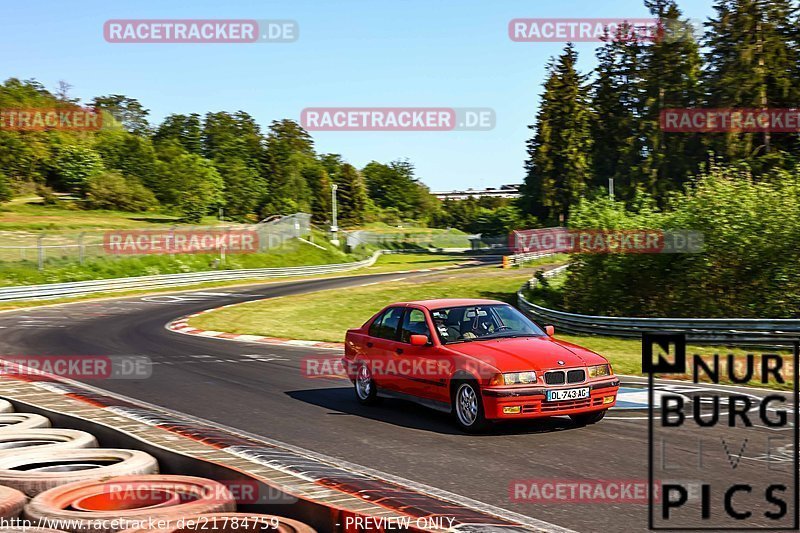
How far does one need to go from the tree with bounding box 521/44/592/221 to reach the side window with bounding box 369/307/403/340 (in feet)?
258

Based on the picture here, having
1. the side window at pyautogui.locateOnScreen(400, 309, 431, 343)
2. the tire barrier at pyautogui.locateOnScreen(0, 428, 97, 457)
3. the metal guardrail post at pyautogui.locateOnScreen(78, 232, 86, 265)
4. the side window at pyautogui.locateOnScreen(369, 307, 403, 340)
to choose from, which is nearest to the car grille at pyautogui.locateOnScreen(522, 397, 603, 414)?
the side window at pyautogui.locateOnScreen(400, 309, 431, 343)

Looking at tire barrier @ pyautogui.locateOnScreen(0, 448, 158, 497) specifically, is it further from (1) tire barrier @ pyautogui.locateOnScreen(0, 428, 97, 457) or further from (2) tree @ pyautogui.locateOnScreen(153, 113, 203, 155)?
(2) tree @ pyautogui.locateOnScreen(153, 113, 203, 155)

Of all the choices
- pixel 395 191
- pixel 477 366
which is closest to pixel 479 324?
pixel 477 366

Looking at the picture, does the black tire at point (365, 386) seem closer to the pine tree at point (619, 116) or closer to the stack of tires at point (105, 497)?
the stack of tires at point (105, 497)

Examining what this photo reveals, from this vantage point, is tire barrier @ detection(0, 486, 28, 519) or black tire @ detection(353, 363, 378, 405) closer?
tire barrier @ detection(0, 486, 28, 519)

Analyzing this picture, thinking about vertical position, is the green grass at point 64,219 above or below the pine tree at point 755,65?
below

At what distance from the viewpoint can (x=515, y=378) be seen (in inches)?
366

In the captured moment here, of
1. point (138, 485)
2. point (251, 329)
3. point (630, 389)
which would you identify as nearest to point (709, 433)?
point (630, 389)

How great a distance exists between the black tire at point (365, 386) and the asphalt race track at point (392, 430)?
0.15 metres

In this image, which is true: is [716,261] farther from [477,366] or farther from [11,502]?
[11,502]

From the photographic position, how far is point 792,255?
2298 cm

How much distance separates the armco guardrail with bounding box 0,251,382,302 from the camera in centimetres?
3756

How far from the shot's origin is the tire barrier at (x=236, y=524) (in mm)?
4512

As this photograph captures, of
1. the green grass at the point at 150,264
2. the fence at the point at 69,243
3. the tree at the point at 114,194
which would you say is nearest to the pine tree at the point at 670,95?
the green grass at the point at 150,264
